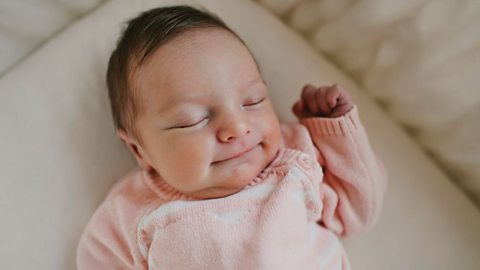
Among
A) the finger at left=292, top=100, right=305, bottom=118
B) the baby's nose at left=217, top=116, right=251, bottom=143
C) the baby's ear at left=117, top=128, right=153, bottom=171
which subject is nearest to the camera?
the baby's nose at left=217, top=116, right=251, bottom=143

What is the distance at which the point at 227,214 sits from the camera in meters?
0.86

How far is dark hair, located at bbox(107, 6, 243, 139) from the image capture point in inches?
34.1

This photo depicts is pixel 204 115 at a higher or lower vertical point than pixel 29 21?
lower

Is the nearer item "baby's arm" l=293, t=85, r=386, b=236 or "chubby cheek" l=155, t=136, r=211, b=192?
"chubby cheek" l=155, t=136, r=211, b=192

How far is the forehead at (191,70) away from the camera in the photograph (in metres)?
0.82

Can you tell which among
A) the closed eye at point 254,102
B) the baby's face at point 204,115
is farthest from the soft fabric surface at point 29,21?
the closed eye at point 254,102

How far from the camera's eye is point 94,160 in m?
1.06

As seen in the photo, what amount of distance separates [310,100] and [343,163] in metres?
0.14

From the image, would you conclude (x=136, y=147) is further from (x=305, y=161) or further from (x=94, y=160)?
(x=305, y=161)

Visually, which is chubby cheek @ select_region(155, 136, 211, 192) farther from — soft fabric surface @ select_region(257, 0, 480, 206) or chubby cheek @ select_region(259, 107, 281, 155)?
soft fabric surface @ select_region(257, 0, 480, 206)

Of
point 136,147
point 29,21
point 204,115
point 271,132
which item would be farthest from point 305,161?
point 29,21

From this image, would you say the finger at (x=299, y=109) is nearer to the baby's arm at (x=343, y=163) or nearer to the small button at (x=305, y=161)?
the baby's arm at (x=343, y=163)

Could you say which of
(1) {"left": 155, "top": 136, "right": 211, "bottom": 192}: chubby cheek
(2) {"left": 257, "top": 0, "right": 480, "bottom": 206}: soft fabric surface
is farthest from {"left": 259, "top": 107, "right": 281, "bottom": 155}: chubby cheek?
(2) {"left": 257, "top": 0, "right": 480, "bottom": 206}: soft fabric surface

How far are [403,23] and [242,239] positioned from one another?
55 cm
